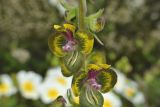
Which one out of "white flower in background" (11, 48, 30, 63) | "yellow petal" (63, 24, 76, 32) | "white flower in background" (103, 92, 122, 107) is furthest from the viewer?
"white flower in background" (11, 48, 30, 63)

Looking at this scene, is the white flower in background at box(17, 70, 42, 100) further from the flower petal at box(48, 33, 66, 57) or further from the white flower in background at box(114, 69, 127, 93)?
the flower petal at box(48, 33, 66, 57)

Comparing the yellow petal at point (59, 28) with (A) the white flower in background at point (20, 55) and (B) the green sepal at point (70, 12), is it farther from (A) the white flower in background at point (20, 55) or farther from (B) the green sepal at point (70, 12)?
(A) the white flower in background at point (20, 55)

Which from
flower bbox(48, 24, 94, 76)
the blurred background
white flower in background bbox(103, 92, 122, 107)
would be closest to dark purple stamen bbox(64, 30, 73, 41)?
flower bbox(48, 24, 94, 76)

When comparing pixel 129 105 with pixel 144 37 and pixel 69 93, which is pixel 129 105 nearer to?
pixel 144 37

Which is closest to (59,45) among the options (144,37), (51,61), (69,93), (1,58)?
(69,93)

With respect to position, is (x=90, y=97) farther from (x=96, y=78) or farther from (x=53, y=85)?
(x=53, y=85)

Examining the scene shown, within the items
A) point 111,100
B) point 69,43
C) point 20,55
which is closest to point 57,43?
point 69,43
